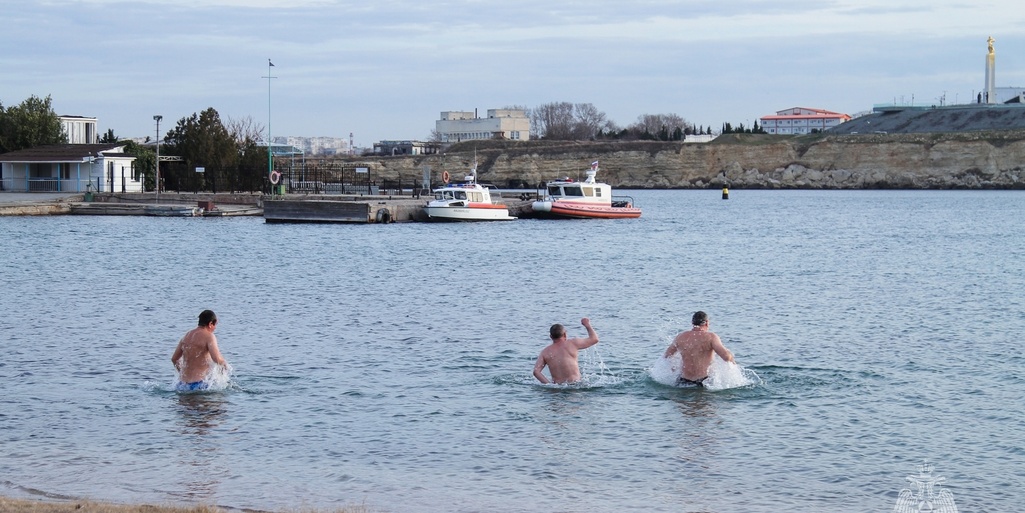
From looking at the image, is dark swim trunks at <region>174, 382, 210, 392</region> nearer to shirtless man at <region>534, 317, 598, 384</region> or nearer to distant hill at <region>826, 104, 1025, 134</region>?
shirtless man at <region>534, 317, 598, 384</region>

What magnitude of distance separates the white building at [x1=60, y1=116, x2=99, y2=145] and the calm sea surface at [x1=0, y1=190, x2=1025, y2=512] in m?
60.7

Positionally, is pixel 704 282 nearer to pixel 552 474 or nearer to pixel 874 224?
pixel 552 474

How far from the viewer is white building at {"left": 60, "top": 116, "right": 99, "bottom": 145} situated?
4001 inches

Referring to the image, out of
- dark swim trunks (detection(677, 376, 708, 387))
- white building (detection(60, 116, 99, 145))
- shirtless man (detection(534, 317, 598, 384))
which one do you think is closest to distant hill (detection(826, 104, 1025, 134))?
white building (detection(60, 116, 99, 145))

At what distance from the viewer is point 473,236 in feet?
213

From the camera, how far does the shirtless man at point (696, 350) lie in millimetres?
17922

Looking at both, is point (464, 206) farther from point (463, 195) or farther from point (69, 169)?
point (69, 169)

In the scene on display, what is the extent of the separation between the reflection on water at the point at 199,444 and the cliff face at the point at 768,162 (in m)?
148

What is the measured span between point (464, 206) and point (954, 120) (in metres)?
135

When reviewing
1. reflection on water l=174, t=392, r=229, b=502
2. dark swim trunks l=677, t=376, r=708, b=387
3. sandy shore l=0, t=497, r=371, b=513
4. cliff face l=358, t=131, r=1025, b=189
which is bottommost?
reflection on water l=174, t=392, r=229, b=502

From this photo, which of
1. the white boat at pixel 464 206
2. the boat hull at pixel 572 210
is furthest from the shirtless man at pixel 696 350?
the boat hull at pixel 572 210

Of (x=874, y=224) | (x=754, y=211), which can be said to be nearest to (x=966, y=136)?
(x=754, y=211)

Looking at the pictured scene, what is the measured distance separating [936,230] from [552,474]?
69.2m

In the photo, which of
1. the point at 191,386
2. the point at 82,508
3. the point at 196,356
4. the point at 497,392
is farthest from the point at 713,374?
the point at 82,508
